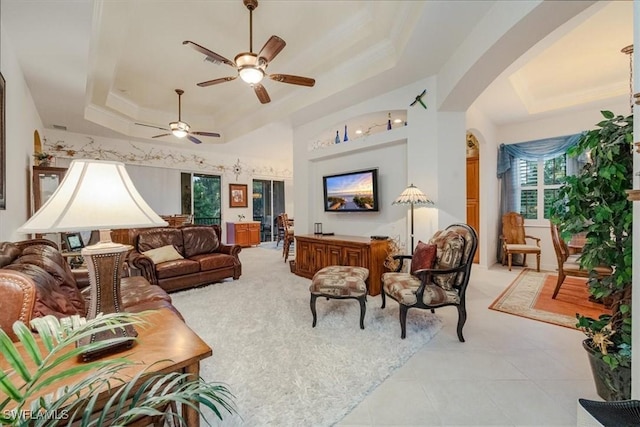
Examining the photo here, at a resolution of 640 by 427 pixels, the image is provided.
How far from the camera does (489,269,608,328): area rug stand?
10.1 feet

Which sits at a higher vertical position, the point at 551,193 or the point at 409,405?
the point at 551,193

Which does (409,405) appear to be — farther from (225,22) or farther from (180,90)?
(180,90)

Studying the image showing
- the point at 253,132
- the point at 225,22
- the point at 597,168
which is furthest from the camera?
the point at 253,132

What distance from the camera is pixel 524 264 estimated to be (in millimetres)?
5379

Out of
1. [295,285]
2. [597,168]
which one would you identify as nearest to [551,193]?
[597,168]

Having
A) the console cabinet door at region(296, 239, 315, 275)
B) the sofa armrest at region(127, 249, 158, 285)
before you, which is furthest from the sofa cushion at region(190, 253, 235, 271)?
the console cabinet door at region(296, 239, 315, 275)

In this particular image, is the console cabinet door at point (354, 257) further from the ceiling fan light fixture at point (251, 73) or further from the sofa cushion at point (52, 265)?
the sofa cushion at point (52, 265)

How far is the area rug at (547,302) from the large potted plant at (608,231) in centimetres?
134

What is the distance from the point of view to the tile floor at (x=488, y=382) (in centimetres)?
165

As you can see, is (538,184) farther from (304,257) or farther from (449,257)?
(304,257)

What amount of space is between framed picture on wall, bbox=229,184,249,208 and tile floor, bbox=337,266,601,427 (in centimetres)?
704

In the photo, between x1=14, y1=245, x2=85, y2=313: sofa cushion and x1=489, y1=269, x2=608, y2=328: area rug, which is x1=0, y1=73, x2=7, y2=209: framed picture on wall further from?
x1=489, y1=269, x2=608, y2=328: area rug

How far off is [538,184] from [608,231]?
462cm

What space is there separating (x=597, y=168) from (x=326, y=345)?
235cm
